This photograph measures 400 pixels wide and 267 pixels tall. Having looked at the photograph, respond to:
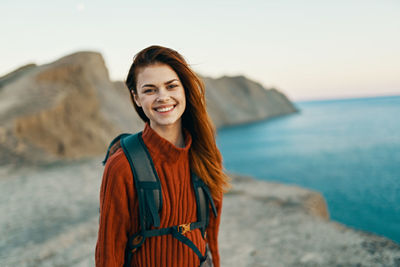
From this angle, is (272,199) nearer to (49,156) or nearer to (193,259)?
(193,259)

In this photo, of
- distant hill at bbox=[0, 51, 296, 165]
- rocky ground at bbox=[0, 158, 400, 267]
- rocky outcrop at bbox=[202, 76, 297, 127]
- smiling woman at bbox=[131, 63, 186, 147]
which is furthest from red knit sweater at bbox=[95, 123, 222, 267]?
rocky outcrop at bbox=[202, 76, 297, 127]

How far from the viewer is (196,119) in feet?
5.29

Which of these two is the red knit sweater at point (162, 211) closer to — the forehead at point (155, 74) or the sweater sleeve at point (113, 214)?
the sweater sleeve at point (113, 214)

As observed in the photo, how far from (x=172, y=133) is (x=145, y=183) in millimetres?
350

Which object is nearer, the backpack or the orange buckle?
the backpack

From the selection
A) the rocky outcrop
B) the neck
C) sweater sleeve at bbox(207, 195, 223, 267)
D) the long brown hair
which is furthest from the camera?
the rocky outcrop

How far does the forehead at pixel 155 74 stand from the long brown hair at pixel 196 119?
24 mm

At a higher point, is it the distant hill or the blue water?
the distant hill

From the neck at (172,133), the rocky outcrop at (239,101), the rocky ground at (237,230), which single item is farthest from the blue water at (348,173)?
the rocky outcrop at (239,101)

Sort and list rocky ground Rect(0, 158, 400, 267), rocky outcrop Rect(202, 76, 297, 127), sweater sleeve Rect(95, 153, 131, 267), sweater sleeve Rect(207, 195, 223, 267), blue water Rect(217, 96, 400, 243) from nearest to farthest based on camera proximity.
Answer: sweater sleeve Rect(95, 153, 131, 267)
sweater sleeve Rect(207, 195, 223, 267)
rocky ground Rect(0, 158, 400, 267)
blue water Rect(217, 96, 400, 243)
rocky outcrop Rect(202, 76, 297, 127)

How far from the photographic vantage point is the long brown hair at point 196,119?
1399mm

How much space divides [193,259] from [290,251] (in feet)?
9.25

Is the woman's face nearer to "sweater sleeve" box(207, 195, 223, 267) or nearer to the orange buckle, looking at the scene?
the orange buckle

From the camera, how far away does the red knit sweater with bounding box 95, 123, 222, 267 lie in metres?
1.31
